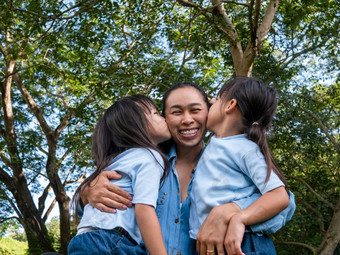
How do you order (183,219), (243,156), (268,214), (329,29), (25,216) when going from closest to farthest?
(268,214), (243,156), (183,219), (329,29), (25,216)

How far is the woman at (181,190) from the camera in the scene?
190 cm

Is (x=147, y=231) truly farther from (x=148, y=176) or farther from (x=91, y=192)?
(x=91, y=192)

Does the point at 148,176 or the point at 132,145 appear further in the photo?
the point at 132,145

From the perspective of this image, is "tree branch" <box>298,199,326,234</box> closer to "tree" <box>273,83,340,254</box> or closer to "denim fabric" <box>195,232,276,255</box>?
"tree" <box>273,83,340,254</box>

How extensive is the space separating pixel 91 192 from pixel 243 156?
766mm

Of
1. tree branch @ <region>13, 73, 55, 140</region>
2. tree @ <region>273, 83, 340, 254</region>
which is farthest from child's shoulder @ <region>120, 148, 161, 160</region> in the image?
tree branch @ <region>13, 73, 55, 140</region>

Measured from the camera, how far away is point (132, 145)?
2229 mm

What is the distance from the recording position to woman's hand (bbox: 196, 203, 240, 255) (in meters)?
1.86

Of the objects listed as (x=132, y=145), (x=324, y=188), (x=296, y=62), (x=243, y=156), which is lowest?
(x=324, y=188)

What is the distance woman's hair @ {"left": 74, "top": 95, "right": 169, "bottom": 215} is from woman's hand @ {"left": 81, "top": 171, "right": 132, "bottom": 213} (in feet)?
0.37

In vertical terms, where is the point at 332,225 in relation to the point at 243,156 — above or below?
below

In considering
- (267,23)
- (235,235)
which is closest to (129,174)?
(235,235)

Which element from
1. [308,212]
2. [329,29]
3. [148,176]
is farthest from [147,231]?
[308,212]

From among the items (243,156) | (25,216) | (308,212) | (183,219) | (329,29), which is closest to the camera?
(243,156)
